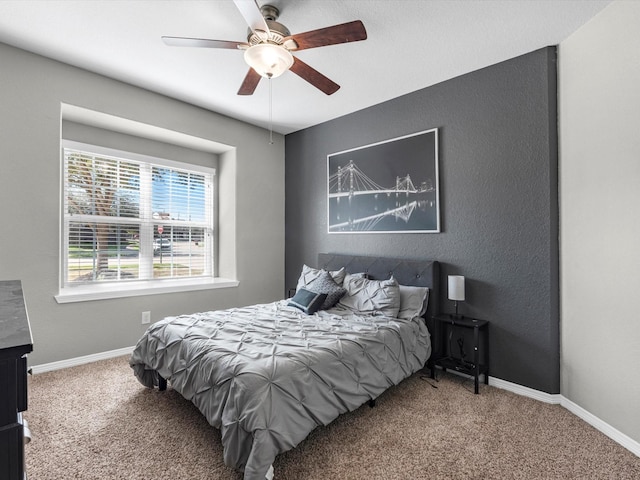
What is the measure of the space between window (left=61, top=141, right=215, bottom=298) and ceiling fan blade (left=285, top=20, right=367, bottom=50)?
108 inches

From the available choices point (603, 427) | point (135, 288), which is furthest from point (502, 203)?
point (135, 288)

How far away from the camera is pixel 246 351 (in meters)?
1.95

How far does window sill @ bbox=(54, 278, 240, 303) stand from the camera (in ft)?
10.1

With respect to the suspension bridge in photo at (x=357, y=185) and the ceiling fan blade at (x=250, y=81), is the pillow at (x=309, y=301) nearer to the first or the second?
the suspension bridge in photo at (x=357, y=185)

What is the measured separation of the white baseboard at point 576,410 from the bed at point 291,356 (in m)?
0.69

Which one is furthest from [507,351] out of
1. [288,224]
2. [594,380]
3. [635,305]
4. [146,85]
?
[146,85]

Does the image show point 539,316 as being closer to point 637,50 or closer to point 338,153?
point 637,50

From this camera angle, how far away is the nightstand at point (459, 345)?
2.67m

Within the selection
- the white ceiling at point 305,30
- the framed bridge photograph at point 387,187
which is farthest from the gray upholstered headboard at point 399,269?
the white ceiling at point 305,30

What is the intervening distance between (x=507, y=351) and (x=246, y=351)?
2.16m

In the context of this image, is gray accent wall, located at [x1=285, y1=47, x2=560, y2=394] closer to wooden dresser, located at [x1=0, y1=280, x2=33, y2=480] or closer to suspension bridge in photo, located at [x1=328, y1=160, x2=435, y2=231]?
suspension bridge in photo, located at [x1=328, y1=160, x2=435, y2=231]

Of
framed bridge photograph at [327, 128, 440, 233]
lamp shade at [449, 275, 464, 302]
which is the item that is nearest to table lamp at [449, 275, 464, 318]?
lamp shade at [449, 275, 464, 302]

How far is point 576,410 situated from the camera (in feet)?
7.57

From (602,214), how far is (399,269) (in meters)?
1.64
